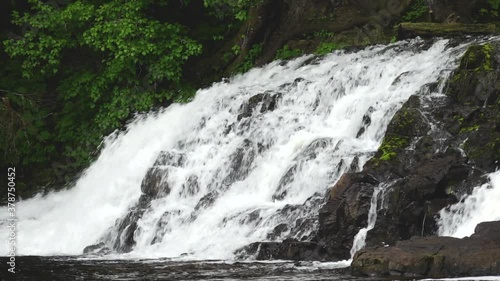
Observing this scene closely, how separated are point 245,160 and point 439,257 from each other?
6.36m

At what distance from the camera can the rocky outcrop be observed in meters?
10.8

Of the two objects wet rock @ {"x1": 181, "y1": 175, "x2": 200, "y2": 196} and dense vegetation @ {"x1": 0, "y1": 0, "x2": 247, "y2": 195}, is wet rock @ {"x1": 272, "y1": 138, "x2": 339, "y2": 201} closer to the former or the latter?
wet rock @ {"x1": 181, "y1": 175, "x2": 200, "y2": 196}

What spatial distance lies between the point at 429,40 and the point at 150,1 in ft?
26.7

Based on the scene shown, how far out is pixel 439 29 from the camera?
673 inches

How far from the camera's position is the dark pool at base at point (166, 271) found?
9.53 meters

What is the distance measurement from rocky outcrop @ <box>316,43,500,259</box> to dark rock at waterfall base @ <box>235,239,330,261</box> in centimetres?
17

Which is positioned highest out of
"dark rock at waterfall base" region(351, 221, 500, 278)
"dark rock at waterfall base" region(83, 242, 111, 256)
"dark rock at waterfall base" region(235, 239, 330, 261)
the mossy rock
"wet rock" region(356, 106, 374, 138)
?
the mossy rock

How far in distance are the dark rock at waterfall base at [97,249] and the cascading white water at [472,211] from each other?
5.97 m

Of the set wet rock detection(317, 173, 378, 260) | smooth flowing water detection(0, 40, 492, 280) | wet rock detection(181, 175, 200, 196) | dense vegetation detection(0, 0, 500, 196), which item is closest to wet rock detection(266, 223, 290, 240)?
smooth flowing water detection(0, 40, 492, 280)

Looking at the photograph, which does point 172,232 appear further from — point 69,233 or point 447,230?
point 447,230

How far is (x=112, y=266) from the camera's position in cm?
1136

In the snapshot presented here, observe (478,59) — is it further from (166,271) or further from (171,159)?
(171,159)

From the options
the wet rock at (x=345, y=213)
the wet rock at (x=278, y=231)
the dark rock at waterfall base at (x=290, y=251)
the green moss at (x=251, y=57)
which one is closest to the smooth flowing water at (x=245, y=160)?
the wet rock at (x=278, y=231)

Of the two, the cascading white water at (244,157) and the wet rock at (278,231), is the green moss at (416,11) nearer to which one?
the cascading white water at (244,157)
